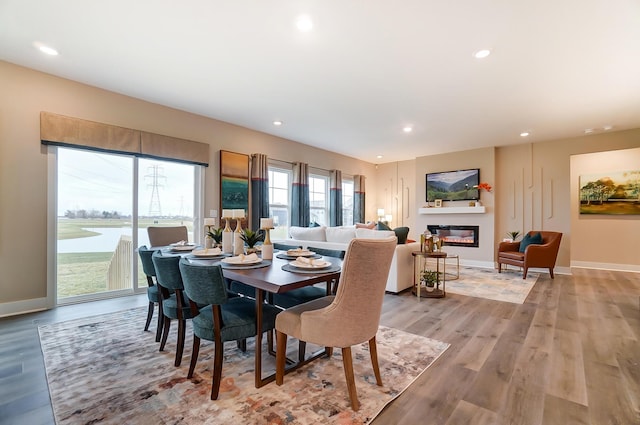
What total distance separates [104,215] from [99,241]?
1.16 feet

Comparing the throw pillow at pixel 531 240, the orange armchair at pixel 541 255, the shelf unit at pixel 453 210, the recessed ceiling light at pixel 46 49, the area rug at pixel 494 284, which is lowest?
the area rug at pixel 494 284

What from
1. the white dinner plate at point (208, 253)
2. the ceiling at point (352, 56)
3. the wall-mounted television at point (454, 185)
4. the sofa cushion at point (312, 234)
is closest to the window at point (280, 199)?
the sofa cushion at point (312, 234)

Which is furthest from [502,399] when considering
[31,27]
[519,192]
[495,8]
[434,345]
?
[519,192]

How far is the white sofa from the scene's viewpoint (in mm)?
4121

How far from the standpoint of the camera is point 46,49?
2844 millimetres

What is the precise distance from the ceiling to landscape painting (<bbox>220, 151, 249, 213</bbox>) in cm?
76

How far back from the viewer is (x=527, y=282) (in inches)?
195

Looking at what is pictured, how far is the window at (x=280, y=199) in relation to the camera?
6004 mm

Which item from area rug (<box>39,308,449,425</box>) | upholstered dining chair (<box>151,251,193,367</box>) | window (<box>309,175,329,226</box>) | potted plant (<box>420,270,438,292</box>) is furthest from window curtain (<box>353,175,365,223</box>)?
upholstered dining chair (<box>151,251,193,367</box>)

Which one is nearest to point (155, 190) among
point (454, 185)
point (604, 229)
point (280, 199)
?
point (280, 199)

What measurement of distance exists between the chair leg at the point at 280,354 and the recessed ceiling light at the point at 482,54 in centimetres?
309

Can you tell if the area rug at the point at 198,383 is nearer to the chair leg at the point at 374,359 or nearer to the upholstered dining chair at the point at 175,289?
the chair leg at the point at 374,359

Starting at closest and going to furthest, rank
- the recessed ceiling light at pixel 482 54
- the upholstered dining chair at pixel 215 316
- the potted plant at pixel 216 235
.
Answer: the upholstered dining chair at pixel 215 316, the recessed ceiling light at pixel 482 54, the potted plant at pixel 216 235

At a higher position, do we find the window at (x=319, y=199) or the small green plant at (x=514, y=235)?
the window at (x=319, y=199)
